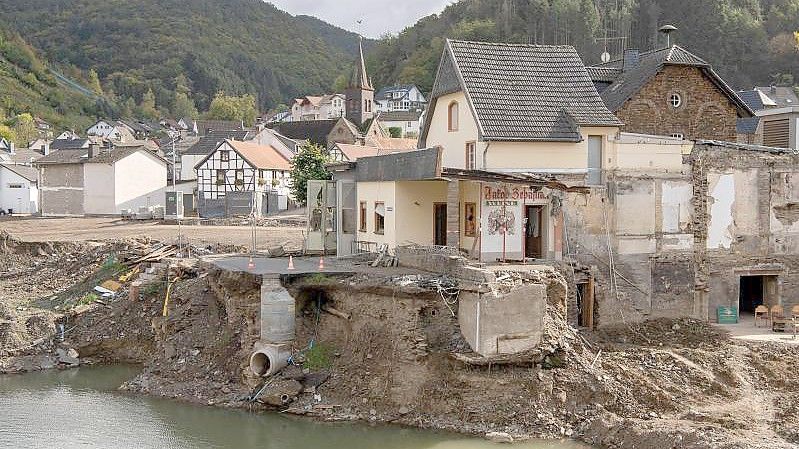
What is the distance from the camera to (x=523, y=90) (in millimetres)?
26953

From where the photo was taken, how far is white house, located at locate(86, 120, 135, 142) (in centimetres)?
11876

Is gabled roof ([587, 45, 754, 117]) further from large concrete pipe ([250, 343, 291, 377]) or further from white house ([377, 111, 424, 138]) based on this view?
white house ([377, 111, 424, 138])

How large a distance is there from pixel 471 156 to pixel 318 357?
27.6ft

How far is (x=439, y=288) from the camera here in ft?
68.7

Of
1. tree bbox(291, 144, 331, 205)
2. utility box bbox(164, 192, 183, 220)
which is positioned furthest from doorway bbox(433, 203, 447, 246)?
utility box bbox(164, 192, 183, 220)

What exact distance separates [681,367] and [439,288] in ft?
23.2

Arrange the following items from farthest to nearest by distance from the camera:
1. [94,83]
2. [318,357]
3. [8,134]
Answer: [94,83] < [8,134] < [318,357]

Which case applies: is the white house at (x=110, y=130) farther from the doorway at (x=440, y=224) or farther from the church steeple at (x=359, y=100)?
the doorway at (x=440, y=224)

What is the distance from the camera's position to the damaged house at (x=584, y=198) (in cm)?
2536

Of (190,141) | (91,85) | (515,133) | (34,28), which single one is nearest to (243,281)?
(515,133)

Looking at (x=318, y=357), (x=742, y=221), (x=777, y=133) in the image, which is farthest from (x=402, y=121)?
(x=318, y=357)

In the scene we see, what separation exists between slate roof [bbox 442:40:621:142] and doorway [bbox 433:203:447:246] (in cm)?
304

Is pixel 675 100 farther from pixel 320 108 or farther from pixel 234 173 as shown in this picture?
pixel 320 108

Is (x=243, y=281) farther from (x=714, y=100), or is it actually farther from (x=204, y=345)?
(x=714, y=100)
